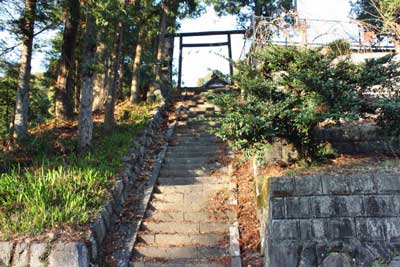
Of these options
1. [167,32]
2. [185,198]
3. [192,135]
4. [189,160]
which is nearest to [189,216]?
[185,198]

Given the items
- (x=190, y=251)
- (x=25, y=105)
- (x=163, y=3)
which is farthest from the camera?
(x=163, y=3)

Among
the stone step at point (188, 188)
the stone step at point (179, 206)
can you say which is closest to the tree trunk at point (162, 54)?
the stone step at point (188, 188)

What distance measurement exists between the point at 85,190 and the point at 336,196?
3.22 metres

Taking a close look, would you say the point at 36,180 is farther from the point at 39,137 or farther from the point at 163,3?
the point at 163,3

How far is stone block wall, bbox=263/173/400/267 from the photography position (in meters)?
3.88

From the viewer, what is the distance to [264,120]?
4477 mm

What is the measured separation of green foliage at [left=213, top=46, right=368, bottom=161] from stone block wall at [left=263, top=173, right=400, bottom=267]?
77 centimetres

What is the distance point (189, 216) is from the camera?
550 cm

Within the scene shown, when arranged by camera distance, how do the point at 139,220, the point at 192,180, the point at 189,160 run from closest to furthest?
→ the point at 139,220, the point at 192,180, the point at 189,160

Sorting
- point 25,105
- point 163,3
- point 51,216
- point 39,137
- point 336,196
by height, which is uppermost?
point 163,3

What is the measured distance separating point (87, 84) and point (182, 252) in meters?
3.48

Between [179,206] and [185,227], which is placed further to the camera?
[179,206]

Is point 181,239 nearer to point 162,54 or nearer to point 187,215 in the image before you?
point 187,215

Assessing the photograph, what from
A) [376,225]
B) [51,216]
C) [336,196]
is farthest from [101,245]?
[376,225]
